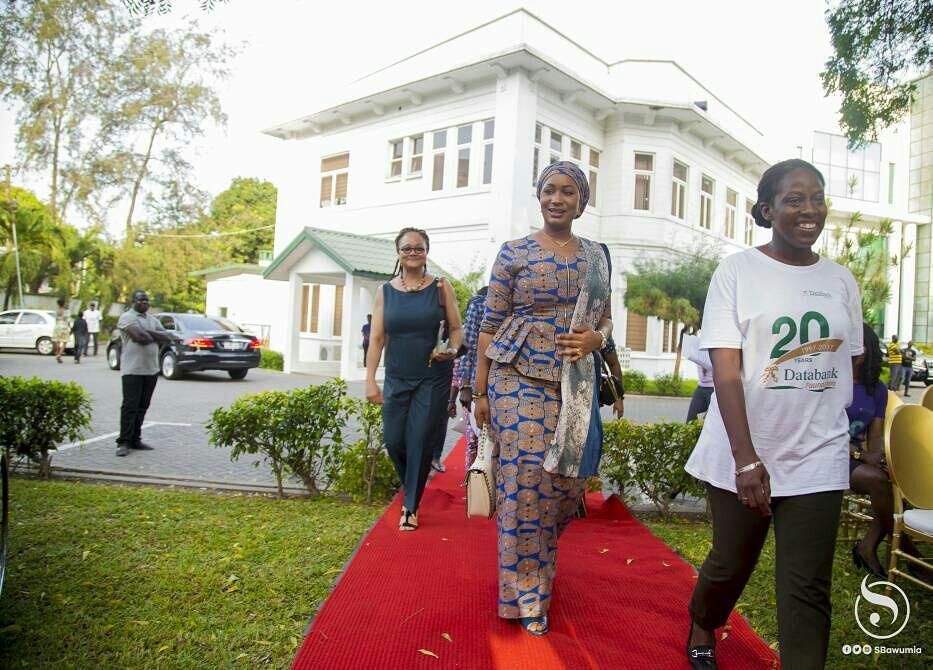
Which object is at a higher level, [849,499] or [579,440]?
[579,440]

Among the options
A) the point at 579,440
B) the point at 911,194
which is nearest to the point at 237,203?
the point at 911,194

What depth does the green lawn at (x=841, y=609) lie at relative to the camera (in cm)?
312

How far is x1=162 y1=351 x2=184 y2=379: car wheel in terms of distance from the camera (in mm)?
16422

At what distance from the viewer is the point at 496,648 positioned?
2.97 metres

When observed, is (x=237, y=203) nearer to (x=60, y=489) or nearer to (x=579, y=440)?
(x=60, y=489)

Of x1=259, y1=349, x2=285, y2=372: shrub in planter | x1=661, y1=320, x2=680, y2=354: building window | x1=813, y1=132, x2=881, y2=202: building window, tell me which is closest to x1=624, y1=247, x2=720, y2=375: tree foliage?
x1=661, y1=320, x2=680, y2=354: building window

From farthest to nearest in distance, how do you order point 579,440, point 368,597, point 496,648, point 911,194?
point 911,194 → point 368,597 → point 579,440 → point 496,648

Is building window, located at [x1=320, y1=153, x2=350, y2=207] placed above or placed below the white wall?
above

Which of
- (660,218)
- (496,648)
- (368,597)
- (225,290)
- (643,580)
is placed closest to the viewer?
(496,648)

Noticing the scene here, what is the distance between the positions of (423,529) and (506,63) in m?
15.8

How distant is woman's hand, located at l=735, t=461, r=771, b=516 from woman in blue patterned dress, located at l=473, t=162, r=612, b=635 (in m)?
0.90

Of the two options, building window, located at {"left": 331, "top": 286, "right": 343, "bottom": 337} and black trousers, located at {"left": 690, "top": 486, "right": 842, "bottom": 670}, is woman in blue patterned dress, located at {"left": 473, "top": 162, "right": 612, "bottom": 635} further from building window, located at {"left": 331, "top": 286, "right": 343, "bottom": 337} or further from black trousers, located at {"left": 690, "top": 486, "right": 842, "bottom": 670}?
building window, located at {"left": 331, "top": 286, "right": 343, "bottom": 337}

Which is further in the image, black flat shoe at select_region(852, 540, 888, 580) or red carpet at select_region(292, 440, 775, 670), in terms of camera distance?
black flat shoe at select_region(852, 540, 888, 580)

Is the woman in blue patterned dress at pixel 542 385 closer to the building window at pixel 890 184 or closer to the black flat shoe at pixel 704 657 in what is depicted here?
the black flat shoe at pixel 704 657
